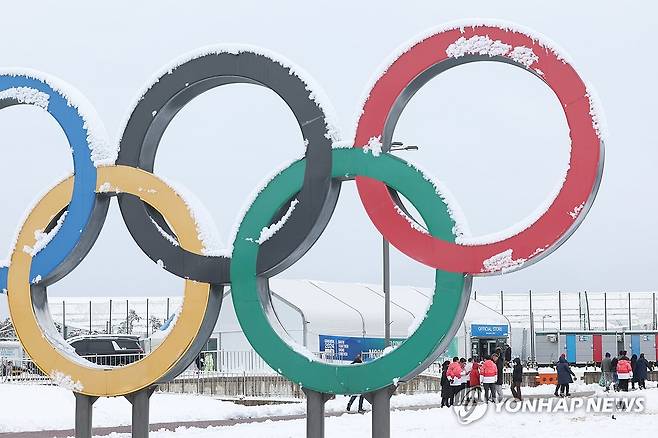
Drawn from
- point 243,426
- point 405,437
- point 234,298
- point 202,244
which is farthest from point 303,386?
point 243,426

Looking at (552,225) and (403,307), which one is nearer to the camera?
(552,225)

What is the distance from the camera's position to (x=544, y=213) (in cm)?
1141

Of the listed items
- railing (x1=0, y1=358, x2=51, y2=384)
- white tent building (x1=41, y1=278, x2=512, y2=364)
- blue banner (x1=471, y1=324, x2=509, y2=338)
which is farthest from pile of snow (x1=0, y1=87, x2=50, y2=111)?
blue banner (x1=471, y1=324, x2=509, y2=338)

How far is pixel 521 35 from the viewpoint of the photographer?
11.6m

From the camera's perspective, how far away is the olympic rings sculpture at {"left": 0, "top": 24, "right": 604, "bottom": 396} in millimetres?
11617

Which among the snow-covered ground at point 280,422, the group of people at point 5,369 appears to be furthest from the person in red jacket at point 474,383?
the group of people at point 5,369

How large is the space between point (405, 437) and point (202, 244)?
25.6ft

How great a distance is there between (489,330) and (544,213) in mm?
37390

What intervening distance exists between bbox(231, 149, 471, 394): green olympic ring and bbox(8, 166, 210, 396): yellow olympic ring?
0.66m

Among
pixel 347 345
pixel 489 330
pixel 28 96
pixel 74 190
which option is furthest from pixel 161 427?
pixel 489 330

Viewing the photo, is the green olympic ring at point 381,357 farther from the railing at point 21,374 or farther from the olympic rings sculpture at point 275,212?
the railing at point 21,374

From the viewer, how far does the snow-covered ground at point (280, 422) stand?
20281 mm

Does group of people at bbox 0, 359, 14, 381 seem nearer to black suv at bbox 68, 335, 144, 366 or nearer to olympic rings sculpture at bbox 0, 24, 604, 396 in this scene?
black suv at bbox 68, 335, 144, 366

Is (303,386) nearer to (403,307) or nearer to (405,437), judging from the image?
(405,437)
